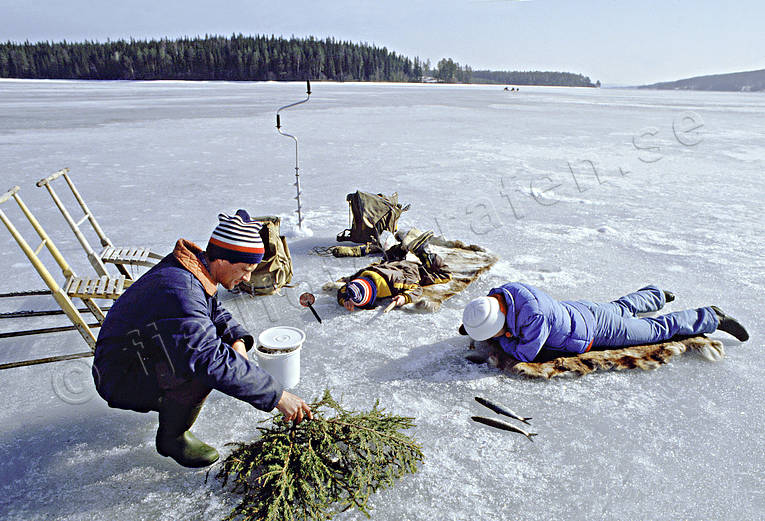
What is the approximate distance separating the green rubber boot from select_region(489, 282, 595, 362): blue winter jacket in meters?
2.05

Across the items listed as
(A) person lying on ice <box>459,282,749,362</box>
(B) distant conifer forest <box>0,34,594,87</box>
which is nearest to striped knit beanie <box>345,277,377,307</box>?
(A) person lying on ice <box>459,282,749,362</box>

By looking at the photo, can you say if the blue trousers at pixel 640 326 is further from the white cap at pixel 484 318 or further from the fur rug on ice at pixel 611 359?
the white cap at pixel 484 318

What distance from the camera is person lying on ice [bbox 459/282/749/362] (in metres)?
3.14

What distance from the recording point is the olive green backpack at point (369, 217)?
5.70 meters

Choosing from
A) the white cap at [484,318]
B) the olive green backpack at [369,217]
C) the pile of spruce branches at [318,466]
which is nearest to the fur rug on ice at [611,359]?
the white cap at [484,318]

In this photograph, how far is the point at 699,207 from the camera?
780 centimetres

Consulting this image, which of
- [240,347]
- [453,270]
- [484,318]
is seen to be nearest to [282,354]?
[240,347]

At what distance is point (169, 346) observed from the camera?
2137 mm

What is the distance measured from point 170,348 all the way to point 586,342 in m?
2.78

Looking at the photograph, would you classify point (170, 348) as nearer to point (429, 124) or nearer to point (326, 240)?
point (326, 240)

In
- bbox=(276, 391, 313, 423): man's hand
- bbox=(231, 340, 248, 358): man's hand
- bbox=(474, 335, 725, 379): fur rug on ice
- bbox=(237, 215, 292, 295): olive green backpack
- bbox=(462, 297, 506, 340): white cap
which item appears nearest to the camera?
bbox=(276, 391, 313, 423): man's hand

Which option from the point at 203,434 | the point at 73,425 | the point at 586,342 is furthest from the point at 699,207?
the point at 73,425

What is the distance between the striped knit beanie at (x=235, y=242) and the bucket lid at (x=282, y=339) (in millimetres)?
874

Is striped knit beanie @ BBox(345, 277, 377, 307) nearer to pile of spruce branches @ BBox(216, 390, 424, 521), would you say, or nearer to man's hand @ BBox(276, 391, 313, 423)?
pile of spruce branches @ BBox(216, 390, 424, 521)
